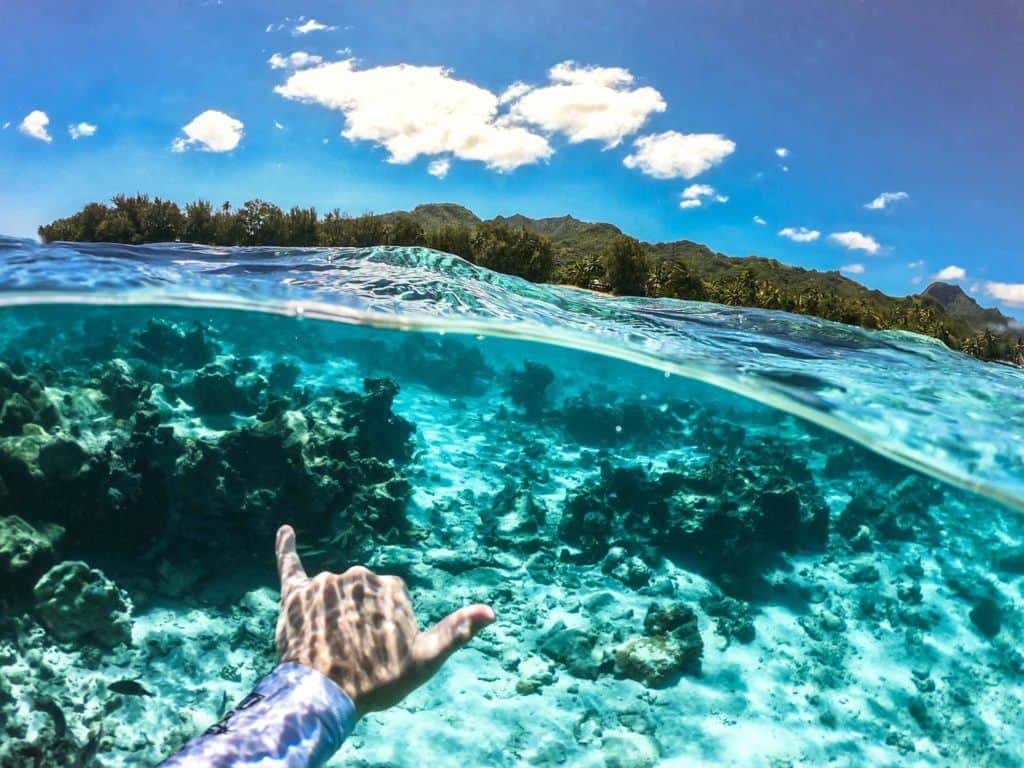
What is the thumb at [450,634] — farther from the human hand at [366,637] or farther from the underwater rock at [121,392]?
the underwater rock at [121,392]

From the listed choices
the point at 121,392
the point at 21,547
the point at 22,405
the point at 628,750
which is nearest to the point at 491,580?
the point at 628,750

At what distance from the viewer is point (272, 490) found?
25.8 ft

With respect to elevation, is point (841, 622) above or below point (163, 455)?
below

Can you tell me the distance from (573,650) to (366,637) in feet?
14.2

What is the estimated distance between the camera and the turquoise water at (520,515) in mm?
6289

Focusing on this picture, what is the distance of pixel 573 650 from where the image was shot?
7312 millimetres

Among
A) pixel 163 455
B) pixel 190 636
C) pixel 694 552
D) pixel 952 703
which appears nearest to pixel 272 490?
pixel 163 455

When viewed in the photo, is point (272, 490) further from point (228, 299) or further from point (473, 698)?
point (228, 299)

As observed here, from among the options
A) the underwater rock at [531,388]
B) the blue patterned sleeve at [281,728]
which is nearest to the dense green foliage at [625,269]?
the underwater rock at [531,388]

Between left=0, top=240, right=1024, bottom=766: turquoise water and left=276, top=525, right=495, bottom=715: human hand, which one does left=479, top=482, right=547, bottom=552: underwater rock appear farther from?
left=276, top=525, right=495, bottom=715: human hand

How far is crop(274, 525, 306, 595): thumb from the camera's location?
13.8 ft

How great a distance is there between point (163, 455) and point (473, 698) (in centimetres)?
472

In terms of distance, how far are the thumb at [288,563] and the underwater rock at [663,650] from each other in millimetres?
4351

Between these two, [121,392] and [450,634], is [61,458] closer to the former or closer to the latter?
[121,392]
